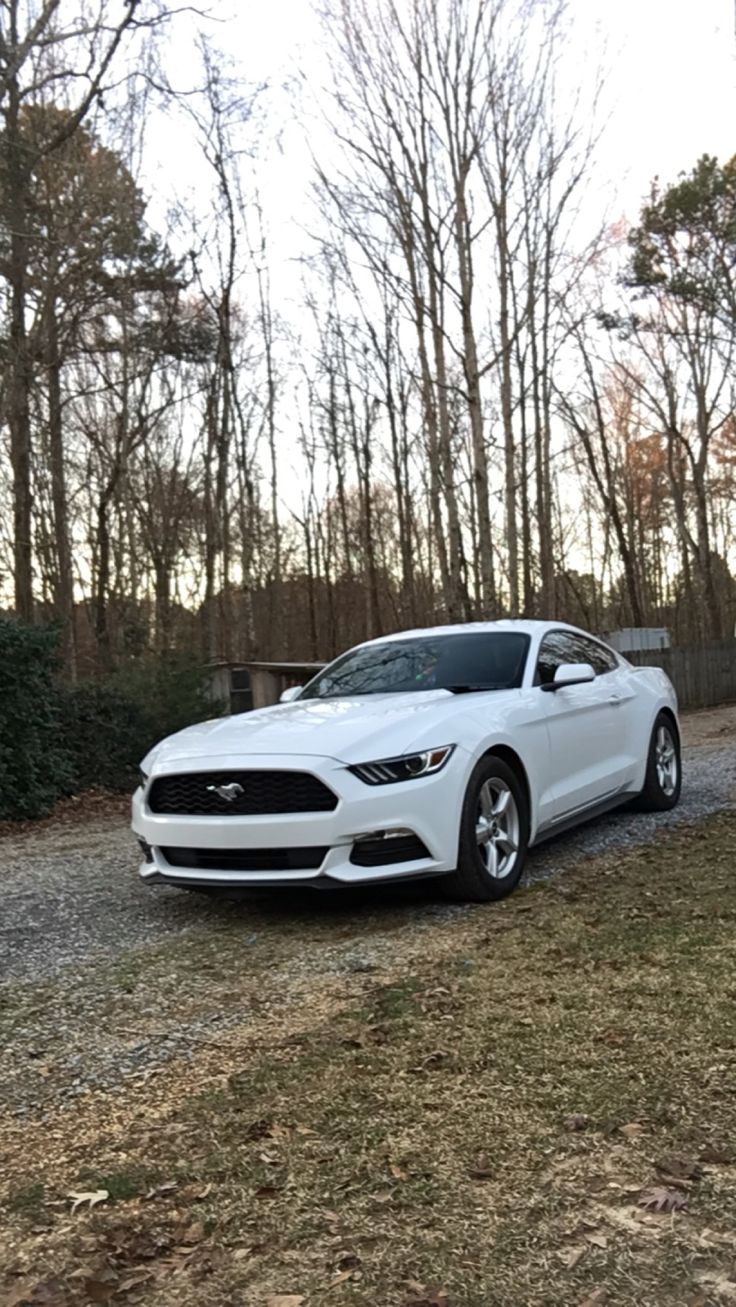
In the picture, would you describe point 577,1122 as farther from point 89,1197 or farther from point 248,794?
point 248,794

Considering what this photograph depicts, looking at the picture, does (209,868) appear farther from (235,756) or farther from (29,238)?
(29,238)

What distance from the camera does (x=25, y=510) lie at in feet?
51.1

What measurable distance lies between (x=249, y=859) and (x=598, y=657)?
350 centimetres

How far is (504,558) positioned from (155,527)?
10475 mm

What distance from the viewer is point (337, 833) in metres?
4.48

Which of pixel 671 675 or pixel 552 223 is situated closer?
pixel 552 223

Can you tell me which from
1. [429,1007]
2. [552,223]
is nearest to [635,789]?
[429,1007]

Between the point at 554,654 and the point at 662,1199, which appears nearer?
the point at 662,1199

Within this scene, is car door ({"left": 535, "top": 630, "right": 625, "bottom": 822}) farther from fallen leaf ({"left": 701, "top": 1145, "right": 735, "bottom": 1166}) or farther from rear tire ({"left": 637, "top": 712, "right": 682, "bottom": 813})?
fallen leaf ({"left": 701, "top": 1145, "right": 735, "bottom": 1166})

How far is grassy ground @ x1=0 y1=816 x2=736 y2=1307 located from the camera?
2.04 metres

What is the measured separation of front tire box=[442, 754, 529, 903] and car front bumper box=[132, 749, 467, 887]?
10 centimetres

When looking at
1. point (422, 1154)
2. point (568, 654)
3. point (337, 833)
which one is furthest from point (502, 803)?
point (422, 1154)

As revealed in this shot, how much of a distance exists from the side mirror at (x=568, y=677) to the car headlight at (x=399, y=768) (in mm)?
1359

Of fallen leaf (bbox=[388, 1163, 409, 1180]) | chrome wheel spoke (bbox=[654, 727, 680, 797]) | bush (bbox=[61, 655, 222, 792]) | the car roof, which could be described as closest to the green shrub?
bush (bbox=[61, 655, 222, 792])
